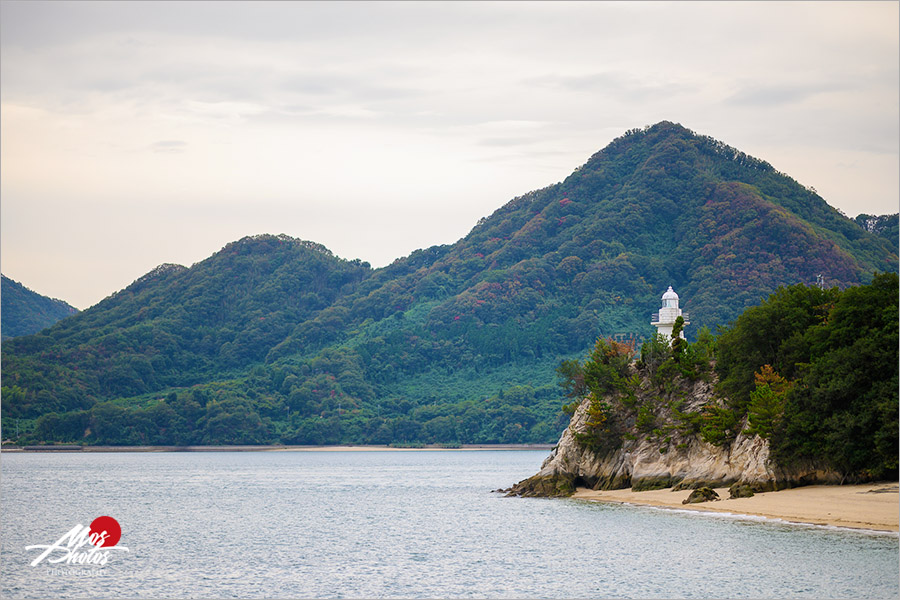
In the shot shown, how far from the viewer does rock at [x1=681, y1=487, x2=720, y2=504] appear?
150ft

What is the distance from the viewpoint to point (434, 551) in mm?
37875

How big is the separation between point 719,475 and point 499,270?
481ft

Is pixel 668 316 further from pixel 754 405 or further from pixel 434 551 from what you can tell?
pixel 434 551

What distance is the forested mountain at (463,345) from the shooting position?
527ft

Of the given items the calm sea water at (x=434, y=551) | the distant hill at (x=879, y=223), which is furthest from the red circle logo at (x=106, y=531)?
the distant hill at (x=879, y=223)

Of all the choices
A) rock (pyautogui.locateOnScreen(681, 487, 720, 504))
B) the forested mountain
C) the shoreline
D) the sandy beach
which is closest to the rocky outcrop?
the sandy beach

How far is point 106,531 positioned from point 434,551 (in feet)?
47.2

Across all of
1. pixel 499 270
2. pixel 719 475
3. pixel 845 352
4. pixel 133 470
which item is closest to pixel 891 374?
pixel 845 352

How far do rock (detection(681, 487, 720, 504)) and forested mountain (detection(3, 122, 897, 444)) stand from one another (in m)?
102

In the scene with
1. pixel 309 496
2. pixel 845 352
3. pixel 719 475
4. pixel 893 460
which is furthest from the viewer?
pixel 309 496

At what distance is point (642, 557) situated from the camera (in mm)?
34062

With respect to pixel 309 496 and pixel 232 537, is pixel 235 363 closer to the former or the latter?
pixel 309 496

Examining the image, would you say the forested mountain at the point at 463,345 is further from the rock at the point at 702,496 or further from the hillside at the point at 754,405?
the rock at the point at 702,496

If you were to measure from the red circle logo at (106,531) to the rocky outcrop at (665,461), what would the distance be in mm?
24906
